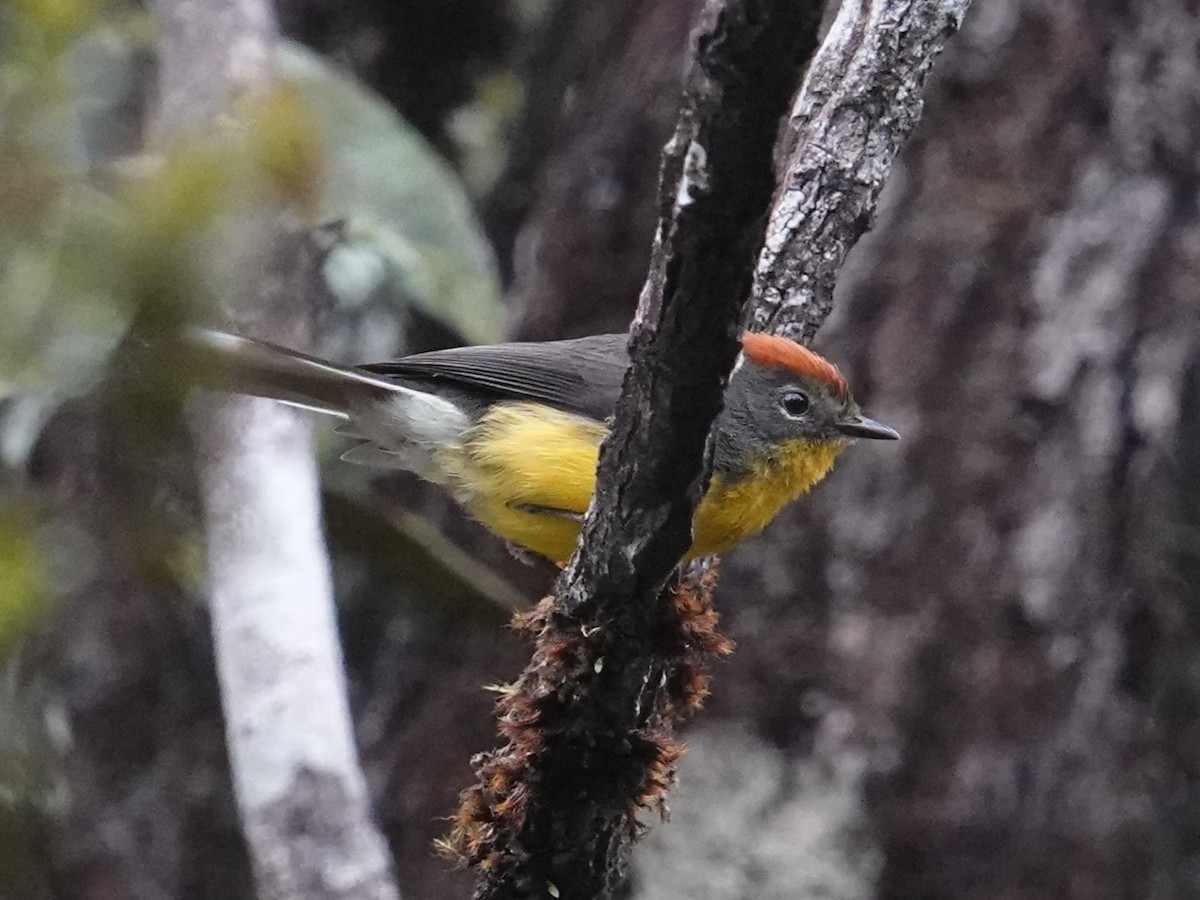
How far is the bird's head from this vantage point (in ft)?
12.9

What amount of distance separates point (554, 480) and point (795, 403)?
28.2 inches

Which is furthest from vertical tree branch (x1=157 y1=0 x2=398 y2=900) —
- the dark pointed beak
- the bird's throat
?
the dark pointed beak

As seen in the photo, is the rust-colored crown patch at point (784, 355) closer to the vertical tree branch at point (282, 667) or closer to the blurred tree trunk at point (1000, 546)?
the blurred tree trunk at point (1000, 546)

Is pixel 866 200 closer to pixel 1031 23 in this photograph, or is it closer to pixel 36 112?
pixel 1031 23

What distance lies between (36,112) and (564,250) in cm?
439

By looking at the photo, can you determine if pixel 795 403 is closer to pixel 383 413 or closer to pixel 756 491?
pixel 756 491

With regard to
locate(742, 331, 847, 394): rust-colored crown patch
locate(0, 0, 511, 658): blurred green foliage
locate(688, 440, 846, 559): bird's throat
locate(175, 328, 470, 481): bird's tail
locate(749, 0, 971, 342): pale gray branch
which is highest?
locate(749, 0, 971, 342): pale gray branch

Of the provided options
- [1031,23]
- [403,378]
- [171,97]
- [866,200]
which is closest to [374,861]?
[403,378]

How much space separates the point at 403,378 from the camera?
4426 mm

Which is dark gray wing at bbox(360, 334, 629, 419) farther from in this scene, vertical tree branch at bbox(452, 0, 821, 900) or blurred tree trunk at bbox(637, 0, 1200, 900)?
vertical tree branch at bbox(452, 0, 821, 900)

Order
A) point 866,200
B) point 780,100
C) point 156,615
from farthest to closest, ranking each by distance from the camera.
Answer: point 156,615 → point 866,200 → point 780,100

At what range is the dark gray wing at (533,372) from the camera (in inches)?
167

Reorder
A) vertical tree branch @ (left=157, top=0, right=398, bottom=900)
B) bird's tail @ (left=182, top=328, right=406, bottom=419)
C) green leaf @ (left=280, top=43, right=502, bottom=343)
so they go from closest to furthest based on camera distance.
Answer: bird's tail @ (left=182, top=328, right=406, bottom=419), vertical tree branch @ (left=157, top=0, right=398, bottom=900), green leaf @ (left=280, top=43, right=502, bottom=343)

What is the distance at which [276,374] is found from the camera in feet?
10.9
